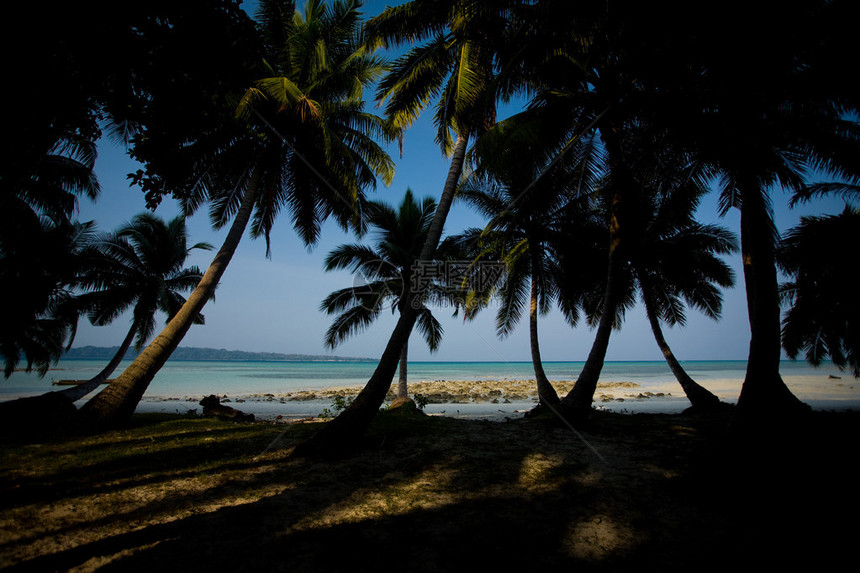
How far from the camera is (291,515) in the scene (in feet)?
10.9

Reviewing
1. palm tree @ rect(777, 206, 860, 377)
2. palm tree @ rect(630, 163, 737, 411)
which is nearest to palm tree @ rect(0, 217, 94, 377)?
palm tree @ rect(630, 163, 737, 411)

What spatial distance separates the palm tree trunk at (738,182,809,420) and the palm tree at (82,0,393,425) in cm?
813

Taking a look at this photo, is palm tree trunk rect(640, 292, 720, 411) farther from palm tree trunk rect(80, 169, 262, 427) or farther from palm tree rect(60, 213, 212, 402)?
palm tree rect(60, 213, 212, 402)

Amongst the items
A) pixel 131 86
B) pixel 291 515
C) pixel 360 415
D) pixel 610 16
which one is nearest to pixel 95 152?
pixel 131 86

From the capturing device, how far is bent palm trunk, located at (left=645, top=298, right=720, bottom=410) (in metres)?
9.75

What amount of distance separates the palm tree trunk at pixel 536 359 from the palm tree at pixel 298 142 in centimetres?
630

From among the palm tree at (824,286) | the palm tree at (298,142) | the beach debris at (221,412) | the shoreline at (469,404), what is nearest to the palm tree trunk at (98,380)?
the shoreline at (469,404)

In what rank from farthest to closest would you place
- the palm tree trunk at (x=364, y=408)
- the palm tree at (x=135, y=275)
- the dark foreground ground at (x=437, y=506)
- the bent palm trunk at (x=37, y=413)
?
1. the palm tree at (x=135, y=275)
2. the bent palm trunk at (x=37, y=413)
3. the palm tree trunk at (x=364, y=408)
4. the dark foreground ground at (x=437, y=506)

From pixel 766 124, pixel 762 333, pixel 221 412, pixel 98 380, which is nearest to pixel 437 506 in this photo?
pixel 762 333

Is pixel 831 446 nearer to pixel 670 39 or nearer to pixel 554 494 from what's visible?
pixel 554 494

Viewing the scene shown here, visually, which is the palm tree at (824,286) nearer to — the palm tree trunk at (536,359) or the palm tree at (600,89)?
the palm tree at (600,89)

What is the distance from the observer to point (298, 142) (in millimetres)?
9727

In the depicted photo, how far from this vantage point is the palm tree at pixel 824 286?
10383 millimetres

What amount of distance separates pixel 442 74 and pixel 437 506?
8.61 meters
